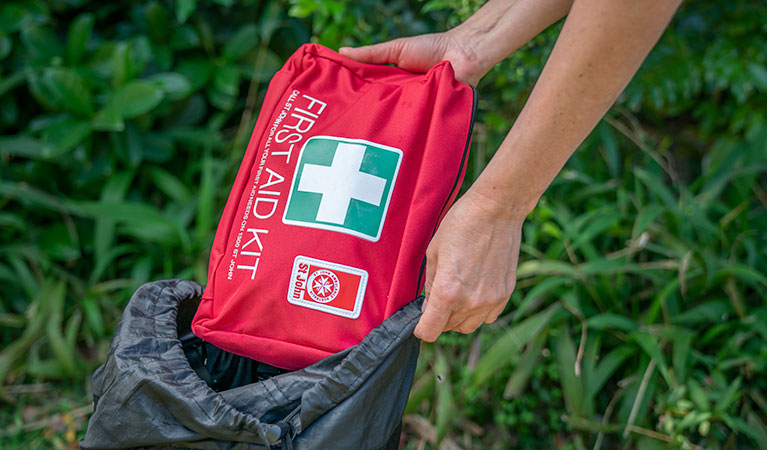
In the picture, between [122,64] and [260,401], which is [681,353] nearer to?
[260,401]

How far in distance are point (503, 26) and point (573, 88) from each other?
42 cm

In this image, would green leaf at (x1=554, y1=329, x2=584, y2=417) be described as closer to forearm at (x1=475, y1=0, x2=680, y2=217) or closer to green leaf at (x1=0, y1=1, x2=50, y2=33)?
forearm at (x1=475, y1=0, x2=680, y2=217)

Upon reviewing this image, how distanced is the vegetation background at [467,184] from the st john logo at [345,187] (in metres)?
0.62

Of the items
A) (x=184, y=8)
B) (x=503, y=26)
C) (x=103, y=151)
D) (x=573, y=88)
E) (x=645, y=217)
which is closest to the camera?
(x=573, y=88)

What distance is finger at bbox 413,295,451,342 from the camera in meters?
0.82

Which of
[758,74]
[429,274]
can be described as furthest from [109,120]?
[758,74]

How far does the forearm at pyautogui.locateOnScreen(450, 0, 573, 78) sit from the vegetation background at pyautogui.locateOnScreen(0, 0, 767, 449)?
24 cm

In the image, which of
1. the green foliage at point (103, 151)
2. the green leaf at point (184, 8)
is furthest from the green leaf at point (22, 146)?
the green leaf at point (184, 8)

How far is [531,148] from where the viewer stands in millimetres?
750

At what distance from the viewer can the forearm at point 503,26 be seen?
1.02m

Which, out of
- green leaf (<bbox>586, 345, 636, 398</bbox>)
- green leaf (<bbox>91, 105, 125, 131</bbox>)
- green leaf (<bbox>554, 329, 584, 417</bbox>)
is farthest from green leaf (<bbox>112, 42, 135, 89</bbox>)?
green leaf (<bbox>586, 345, 636, 398</bbox>)

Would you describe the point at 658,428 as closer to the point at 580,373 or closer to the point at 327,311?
the point at 580,373

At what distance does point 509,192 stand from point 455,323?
0.22m

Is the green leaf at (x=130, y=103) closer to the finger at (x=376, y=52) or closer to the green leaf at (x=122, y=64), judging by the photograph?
the green leaf at (x=122, y=64)
